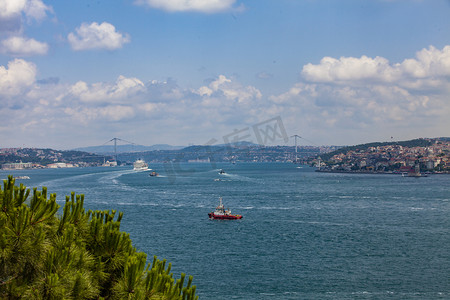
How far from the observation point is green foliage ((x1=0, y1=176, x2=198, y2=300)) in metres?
6.69

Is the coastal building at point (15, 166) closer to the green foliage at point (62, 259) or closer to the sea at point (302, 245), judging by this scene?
the sea at point (302, 245)

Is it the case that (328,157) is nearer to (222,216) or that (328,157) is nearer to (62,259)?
(222,216)

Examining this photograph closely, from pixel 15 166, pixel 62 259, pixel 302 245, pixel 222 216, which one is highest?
pixel 62 259

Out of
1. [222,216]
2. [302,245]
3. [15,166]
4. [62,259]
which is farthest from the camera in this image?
[15,166]

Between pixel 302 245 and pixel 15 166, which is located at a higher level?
pixel 15 166

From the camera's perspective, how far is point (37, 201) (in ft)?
23.7

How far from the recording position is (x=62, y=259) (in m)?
6.88

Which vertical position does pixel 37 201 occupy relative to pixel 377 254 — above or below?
above

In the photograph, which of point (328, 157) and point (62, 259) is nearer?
point (62, 259)

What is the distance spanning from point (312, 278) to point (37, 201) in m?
15.2

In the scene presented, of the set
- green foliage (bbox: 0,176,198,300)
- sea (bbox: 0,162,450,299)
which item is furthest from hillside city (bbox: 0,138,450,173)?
green foliage (bbox: 0,176,198,300)

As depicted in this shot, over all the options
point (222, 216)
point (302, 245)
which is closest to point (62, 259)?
point (302, 245)

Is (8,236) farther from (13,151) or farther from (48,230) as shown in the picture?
(13,151)

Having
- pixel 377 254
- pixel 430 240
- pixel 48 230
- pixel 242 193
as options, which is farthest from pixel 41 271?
pixel 242 193
